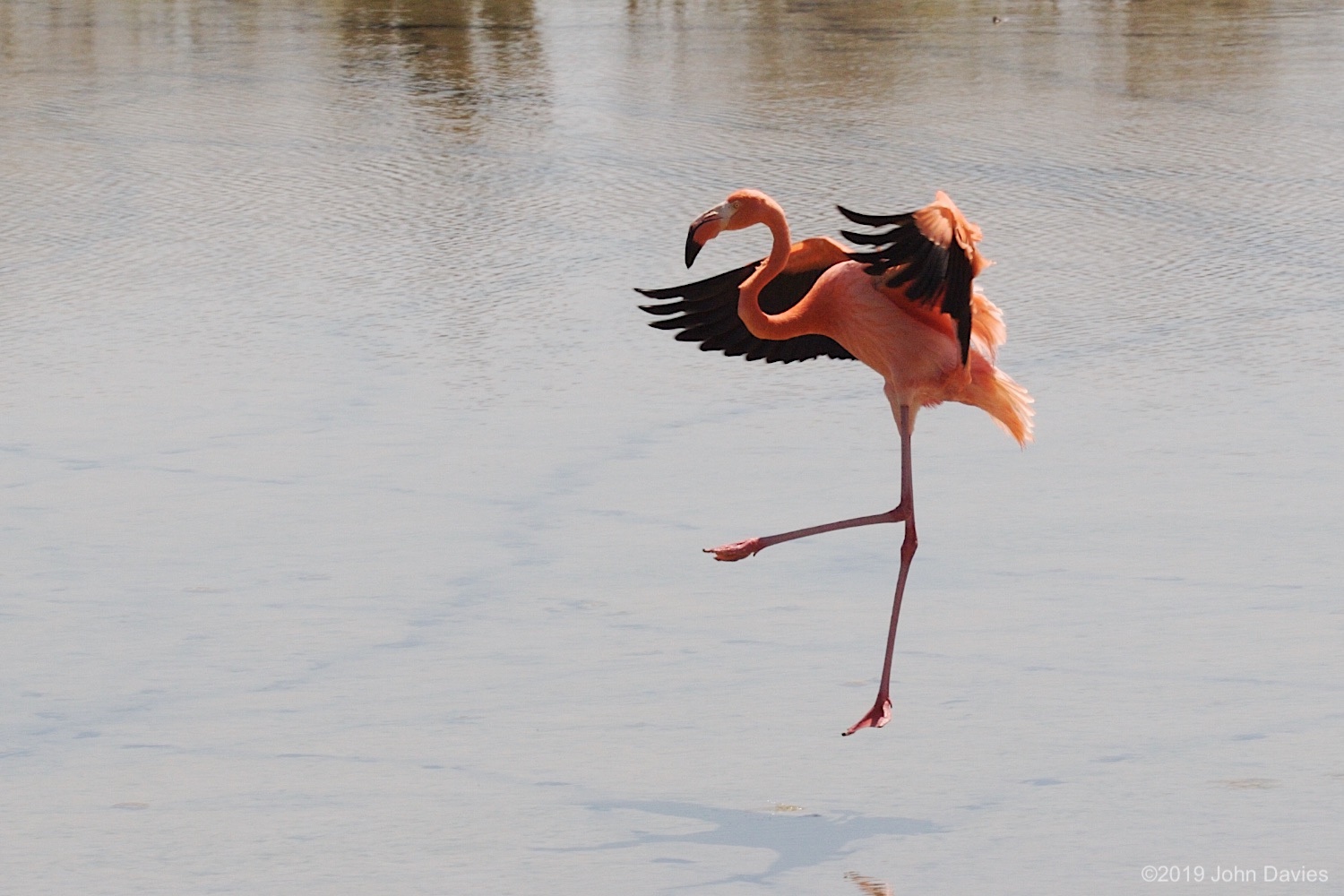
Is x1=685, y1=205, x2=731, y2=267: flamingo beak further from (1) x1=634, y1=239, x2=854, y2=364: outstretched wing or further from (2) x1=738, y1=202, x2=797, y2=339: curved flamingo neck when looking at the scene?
(1) x1=634, y1=239, x2=854, y2=364: outstretched wing

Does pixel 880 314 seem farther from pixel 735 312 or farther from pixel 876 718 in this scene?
pixel 876 718

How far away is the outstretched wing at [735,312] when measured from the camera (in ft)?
14.8

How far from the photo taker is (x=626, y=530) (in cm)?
485

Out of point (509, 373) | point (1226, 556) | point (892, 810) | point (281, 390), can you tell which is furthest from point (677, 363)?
point (892, 810)

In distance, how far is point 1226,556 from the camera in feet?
15.1

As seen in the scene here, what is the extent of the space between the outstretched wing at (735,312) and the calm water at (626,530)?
479 millimetres

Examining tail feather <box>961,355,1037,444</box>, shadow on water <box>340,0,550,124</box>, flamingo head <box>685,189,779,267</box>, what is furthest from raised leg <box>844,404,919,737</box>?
shadow on water <box>340,0,550,124</box>

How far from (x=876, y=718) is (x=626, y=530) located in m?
1.21

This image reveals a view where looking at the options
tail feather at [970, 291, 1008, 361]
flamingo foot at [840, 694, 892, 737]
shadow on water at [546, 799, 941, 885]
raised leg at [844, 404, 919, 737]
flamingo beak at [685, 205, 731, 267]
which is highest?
flamingo beak at [685, 205, 731, 267]

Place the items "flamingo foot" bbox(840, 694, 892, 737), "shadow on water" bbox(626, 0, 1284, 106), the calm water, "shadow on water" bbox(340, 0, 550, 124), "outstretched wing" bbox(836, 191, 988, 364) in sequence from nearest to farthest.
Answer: the calm water, "flamingo foot" bbox(840, 694, 892, 737), "outstretched wing" bbox(836, 191, 988, 364), "shadow on water" bbox(340, 0, 550, 124), "shadow on water" bbox(626, 0, 1284, 106)

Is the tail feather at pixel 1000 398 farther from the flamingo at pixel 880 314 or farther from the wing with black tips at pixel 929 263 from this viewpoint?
the wing with black tips at pixel 929 263

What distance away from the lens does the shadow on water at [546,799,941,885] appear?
3.37m

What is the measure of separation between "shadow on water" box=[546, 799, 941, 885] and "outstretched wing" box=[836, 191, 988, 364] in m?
1.05

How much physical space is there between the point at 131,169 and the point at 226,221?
3.96 ft
